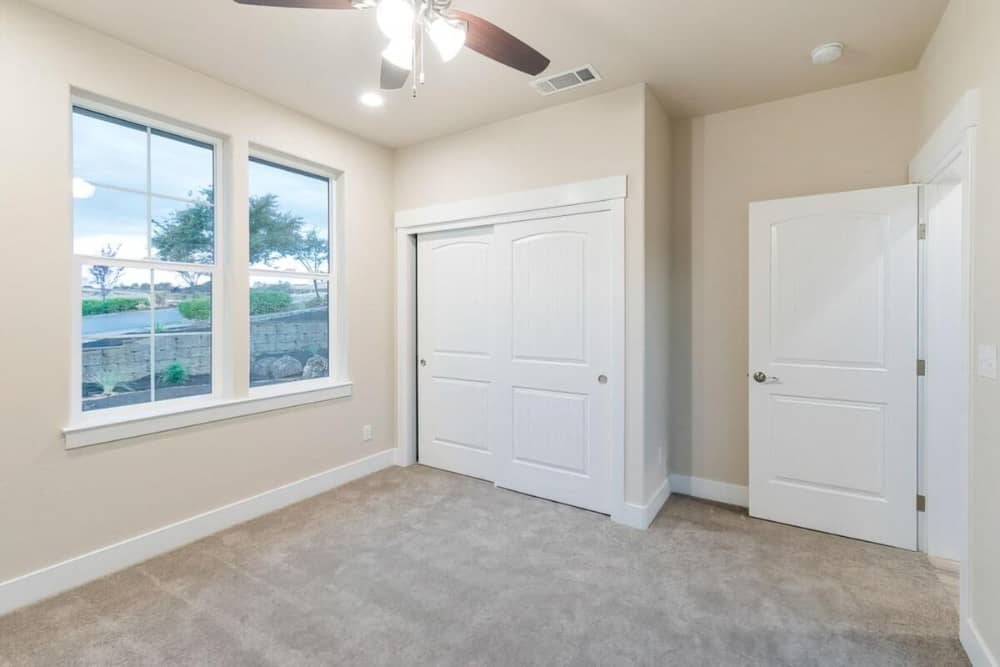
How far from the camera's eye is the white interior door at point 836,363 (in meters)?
2.67

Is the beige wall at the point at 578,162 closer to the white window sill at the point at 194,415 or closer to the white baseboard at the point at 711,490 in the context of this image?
the white baseboard at the point at 711,490

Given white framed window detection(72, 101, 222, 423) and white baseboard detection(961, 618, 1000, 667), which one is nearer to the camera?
white baseboard detection(961, 618, 1000, 667)

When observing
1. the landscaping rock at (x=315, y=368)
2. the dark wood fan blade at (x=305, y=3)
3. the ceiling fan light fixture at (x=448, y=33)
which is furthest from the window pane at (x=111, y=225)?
the ceiling fan light fixture at (x=448, y=33)

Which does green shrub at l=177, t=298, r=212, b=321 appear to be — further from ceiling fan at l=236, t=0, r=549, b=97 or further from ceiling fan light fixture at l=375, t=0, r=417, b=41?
ceiling fan light fixture at l=375, t=0, r=417, b=41

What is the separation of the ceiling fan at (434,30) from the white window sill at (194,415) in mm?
2165

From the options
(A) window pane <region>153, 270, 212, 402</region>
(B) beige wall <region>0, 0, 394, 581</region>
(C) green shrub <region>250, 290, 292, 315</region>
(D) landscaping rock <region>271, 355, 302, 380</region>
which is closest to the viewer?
(B) beige wall <region>0, 0, 394, 581</region>

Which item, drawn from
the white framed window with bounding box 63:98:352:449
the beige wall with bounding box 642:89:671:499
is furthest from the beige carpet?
the white framed window with bounding box 63:98:352:449

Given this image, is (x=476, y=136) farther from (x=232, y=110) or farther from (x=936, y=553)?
(x=936, y=553)

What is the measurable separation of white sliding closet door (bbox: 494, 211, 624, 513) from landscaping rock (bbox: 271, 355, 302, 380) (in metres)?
1.50

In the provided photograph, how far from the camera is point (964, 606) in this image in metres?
1.88

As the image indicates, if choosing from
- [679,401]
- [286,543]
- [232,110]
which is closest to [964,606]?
[679,401]

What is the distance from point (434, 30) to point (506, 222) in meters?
1.84

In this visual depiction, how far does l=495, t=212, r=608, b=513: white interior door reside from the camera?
3.12 metres

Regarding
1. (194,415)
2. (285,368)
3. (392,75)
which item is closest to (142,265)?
(194,415)
